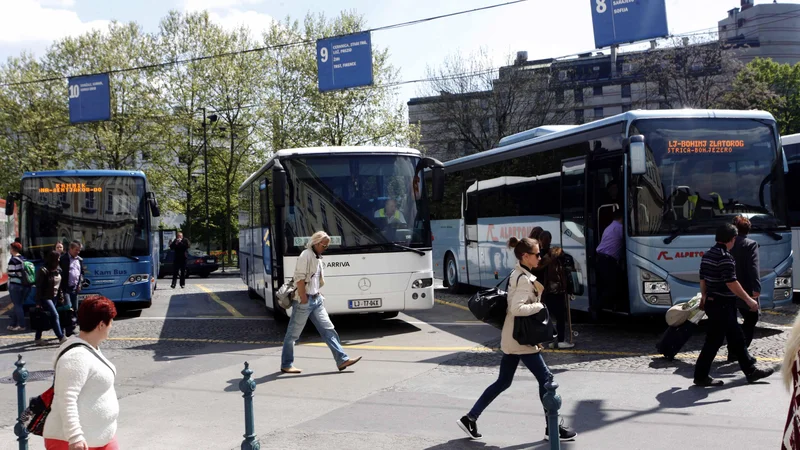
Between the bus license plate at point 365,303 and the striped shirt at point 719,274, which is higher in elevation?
the striped shirt at point 719,274

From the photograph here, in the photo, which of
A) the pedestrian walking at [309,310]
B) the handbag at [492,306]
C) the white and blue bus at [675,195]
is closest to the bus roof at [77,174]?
the pedestrian walking at [309,310]

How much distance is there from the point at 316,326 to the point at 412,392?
1.99 m

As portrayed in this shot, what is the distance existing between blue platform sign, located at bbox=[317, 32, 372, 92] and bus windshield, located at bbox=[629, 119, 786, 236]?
9.19m

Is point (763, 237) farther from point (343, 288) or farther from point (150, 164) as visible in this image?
point (150, 164)

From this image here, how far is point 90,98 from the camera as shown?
77.6ft

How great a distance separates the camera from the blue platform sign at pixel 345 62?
18.9 meters

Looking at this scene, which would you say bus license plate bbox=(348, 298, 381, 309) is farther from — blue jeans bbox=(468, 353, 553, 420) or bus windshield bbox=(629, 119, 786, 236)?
blue jeans bbox=(468, 353, 553, 420)

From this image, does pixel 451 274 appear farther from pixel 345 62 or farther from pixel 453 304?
pixel 345 62

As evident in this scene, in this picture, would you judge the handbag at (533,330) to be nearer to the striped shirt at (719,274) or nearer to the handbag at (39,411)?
the striped shirt at (719,274)

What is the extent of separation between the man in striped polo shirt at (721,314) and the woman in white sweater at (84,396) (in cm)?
620

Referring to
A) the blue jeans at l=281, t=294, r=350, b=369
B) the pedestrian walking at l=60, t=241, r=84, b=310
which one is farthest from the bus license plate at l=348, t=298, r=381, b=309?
the pedestrian walking at l=60, t=241, r=84, b=310

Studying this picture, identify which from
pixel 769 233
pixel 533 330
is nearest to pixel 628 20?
pixel 769 233

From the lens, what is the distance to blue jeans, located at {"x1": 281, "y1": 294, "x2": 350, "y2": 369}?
9.75 metres

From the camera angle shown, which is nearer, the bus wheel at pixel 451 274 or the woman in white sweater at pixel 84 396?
the woman in white sweater at pixel 84 396
